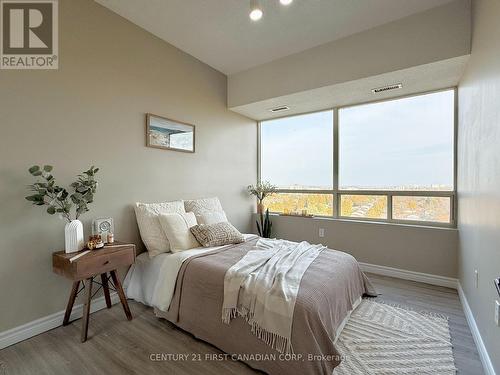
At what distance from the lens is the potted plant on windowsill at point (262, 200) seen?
4.36 m

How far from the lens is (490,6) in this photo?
A: 5.47 ft

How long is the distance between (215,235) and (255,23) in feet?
8.13

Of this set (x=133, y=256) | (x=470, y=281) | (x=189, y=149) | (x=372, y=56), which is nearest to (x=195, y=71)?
(x=189, y=149)

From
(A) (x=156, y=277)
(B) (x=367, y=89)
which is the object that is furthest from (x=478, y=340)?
(B) (x=367, y=89)

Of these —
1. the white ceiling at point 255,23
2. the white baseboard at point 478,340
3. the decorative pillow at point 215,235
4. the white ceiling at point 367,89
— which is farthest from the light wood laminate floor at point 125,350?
the white ceiling at point 255,23

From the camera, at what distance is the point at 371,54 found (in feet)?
9.30

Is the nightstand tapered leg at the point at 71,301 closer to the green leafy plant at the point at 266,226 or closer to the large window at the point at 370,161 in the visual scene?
the green leafy plant at the point at 266,226

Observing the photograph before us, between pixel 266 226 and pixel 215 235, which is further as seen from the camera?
pixel 266 226

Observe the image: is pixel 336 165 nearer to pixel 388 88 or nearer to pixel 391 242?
pixel 388 88

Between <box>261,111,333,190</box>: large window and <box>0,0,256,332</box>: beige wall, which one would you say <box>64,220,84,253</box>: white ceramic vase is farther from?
<box>261,111,333,190</box>: large window

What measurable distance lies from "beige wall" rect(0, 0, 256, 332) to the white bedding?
394mm

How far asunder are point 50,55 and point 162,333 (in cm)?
266

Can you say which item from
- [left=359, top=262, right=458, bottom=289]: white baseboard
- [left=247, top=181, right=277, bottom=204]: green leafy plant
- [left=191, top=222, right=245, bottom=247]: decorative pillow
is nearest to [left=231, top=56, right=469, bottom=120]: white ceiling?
[left=247, top=181, right=277, bottom=204]: green leafy plant

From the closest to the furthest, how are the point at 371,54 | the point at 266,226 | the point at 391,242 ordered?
the point at 371,54 → the point at 391,242 → the point at 266,226
